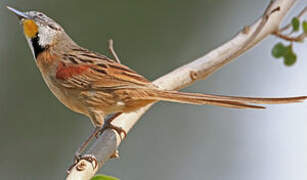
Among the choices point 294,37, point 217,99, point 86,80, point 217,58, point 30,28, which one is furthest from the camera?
point 30,28

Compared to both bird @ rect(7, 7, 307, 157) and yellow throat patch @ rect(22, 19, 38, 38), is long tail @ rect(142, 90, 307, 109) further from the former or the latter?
yellow throat patch @ rect(22, 19, 38, 38)

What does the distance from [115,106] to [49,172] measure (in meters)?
4.46

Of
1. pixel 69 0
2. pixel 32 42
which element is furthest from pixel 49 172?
pixel 32 42

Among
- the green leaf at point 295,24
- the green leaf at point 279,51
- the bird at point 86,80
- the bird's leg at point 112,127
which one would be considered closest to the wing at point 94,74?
the bird at point 86,80

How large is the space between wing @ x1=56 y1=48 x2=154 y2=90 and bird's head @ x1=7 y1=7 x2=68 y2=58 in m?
0.22

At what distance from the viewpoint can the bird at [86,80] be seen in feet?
11.8

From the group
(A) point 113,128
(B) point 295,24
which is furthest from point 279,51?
(A) point 113,128

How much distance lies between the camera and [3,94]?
7898 millimetres

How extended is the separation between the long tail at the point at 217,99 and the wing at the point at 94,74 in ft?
0.87

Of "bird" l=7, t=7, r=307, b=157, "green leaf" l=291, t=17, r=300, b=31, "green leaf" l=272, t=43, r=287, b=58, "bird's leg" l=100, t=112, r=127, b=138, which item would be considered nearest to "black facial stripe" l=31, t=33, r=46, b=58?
"bird" l=7, t=7, r=307, b=157

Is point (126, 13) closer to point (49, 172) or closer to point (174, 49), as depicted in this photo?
point (174, 49)

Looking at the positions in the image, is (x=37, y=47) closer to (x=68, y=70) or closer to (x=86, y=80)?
(x=68, y=70)

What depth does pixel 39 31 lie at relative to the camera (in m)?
4.09

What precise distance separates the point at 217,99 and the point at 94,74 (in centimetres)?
109
